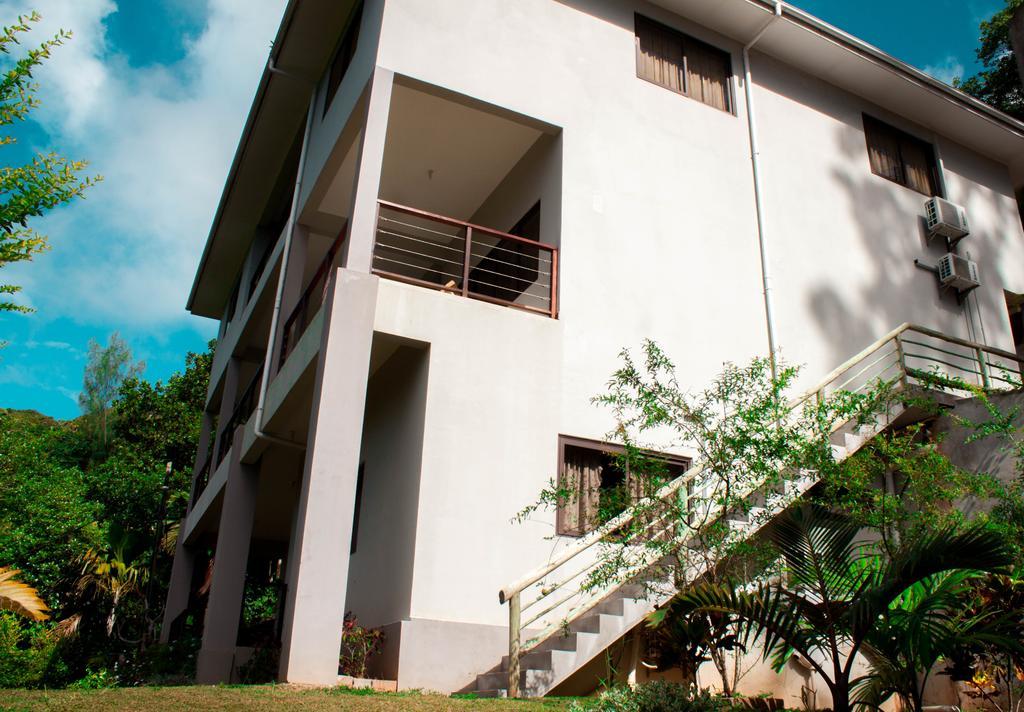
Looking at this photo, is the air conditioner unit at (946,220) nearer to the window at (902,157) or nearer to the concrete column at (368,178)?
the window at (902,157)

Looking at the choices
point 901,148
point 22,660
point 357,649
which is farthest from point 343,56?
point 22,660

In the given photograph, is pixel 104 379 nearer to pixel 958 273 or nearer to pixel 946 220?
pixel 946 220

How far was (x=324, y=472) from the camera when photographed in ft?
28.1

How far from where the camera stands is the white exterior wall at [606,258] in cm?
959

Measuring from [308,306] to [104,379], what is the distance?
114 feet

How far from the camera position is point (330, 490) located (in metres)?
8.53

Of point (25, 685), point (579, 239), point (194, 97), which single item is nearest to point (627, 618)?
point (579, 239)

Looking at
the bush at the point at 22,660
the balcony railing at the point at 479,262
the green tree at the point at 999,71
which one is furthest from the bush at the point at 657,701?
the green tree at the point at 999,71

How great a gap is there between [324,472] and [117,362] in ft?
129

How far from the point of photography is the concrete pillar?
18609 millimetres

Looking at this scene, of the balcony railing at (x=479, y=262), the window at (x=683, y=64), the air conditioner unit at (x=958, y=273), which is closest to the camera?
the balcony railing at (x=479, y=262)

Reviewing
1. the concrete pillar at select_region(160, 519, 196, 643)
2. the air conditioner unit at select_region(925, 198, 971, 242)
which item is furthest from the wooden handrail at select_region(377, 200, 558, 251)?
the concrete pillar at select_region(160, 519, 196, 643)

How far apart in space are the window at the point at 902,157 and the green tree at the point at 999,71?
7658 mm

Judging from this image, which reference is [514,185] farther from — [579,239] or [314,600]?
[314,600]
